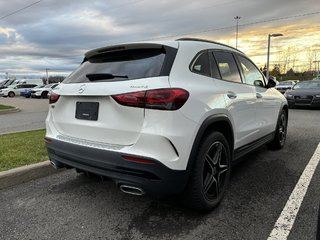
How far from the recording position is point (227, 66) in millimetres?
3842

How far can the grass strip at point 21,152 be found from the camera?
448 cm

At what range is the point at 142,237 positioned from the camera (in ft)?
9.17

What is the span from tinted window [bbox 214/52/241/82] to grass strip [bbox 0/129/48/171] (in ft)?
9.81

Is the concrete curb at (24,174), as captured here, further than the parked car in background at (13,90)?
No

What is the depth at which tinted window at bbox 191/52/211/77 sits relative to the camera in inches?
124

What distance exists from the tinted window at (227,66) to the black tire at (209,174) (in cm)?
85

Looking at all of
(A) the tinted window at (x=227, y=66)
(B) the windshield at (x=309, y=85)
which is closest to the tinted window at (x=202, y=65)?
(A) the tinted window at (x=227, y=66)

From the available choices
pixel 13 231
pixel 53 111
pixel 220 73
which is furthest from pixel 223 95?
pixel 13 231

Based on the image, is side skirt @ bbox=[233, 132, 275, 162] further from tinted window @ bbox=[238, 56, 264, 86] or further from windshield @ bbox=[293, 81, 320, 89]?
windshield @ bbox=[293, 81, 320, 89]

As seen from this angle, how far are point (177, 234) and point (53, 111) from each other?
1.94m

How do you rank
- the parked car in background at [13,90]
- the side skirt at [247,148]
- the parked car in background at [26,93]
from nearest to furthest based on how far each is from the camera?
the side skirt at [247,148] < the parked car in background at [26,93] < the parked car in background at [13,90]

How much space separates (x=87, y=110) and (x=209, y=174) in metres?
1.44

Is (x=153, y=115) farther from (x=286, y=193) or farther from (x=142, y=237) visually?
(x=286, y=193)

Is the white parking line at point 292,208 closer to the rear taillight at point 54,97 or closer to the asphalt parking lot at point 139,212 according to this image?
the asphalt parking lot at point 139,212
